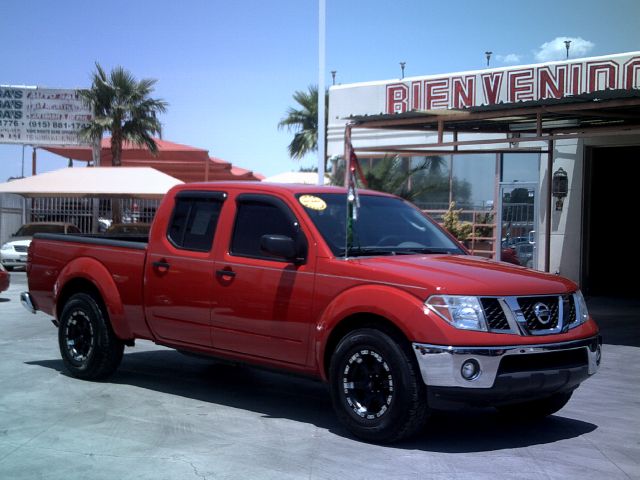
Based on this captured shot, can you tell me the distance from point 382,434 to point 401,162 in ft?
55.8

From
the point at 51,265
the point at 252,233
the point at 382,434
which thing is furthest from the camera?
the point at 51,265

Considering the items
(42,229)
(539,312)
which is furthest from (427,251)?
(42,229)

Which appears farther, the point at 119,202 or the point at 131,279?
the point at 119,202

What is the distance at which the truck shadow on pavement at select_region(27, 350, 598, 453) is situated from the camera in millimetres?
6539

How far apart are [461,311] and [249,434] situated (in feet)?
6.30

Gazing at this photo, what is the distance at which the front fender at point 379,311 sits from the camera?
234 inches

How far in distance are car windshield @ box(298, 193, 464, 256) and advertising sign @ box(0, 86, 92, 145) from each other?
→ 31970mm

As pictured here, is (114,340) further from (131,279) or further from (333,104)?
(333,104)

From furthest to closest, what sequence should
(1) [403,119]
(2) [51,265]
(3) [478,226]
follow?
(3) [478,226] → (1) [403,119] → (2) [51,265]

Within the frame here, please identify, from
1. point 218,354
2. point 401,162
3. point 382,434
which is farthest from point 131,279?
point 401,162

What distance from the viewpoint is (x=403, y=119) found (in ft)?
47.3

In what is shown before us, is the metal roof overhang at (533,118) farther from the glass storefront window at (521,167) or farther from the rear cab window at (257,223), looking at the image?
the rear cab window at (257,223)

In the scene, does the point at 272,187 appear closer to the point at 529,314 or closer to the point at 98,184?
the point at 529,314

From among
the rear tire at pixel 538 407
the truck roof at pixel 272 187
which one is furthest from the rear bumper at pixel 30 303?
the rear tire at pixel 538 407
